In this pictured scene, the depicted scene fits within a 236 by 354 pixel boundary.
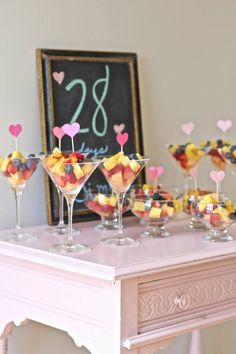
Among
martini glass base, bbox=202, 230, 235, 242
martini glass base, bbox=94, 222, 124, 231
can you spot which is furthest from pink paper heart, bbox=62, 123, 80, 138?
martini glass base, bbox=202, 230, 235, 242

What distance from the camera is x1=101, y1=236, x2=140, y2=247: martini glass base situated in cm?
176

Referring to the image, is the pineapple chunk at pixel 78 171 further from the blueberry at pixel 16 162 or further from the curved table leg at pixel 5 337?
the curved table leg at pixel 5 337

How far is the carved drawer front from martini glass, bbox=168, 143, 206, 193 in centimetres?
50

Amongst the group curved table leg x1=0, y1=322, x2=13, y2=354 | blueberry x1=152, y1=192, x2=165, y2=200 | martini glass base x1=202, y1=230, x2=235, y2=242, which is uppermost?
blueberry x1=152, y1=192, x2=165, y2=200

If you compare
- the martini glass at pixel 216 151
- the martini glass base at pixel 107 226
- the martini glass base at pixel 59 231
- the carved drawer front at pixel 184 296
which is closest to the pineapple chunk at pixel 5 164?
the martini glass base at pixel 59 231

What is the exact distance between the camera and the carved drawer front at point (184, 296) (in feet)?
5.24

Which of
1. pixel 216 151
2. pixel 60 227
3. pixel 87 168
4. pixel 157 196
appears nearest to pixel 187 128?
pixel 216 151

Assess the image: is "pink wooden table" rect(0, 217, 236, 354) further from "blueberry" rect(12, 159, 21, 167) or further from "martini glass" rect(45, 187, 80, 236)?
"blueberry" rect(12, 159, 21, 167)

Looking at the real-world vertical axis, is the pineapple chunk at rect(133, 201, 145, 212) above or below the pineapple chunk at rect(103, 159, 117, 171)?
below

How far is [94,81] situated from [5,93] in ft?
0.90

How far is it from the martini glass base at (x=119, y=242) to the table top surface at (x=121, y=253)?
0.02 metres

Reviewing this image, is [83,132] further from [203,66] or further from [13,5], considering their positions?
[203,66]

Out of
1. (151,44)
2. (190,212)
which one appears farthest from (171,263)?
(151,44)

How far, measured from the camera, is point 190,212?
2.01 meters
